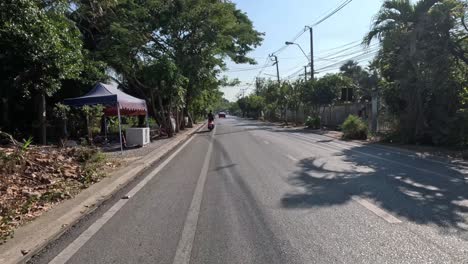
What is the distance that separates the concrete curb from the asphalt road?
199 mm

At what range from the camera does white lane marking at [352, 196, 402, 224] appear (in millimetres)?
6566

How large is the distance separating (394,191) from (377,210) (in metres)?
1.87

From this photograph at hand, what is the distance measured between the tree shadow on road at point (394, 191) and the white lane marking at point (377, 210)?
13cm

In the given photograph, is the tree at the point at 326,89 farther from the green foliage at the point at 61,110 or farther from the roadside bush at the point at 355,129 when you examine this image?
the green foliage at the point at 61,110

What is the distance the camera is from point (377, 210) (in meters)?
7.23

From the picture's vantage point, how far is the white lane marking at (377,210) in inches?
259

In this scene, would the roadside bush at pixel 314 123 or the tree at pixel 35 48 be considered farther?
the roadside bush at pixel 314 123

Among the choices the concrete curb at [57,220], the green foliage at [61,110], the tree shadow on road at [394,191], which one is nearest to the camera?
the concrete curb at [57,220]

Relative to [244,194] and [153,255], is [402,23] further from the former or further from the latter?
[153,255]

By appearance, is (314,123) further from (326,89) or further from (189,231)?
(189,231)

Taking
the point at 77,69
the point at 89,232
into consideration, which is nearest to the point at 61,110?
the point at 77,69

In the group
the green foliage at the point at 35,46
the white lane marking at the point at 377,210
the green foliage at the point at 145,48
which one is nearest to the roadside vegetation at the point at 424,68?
the white lane marking at the point at 377,210

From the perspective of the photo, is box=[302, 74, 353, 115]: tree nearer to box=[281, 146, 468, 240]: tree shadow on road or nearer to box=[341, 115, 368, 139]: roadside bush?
box=[341, 115, 368, 139]: roadside bush

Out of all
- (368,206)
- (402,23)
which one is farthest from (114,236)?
(402,23)
